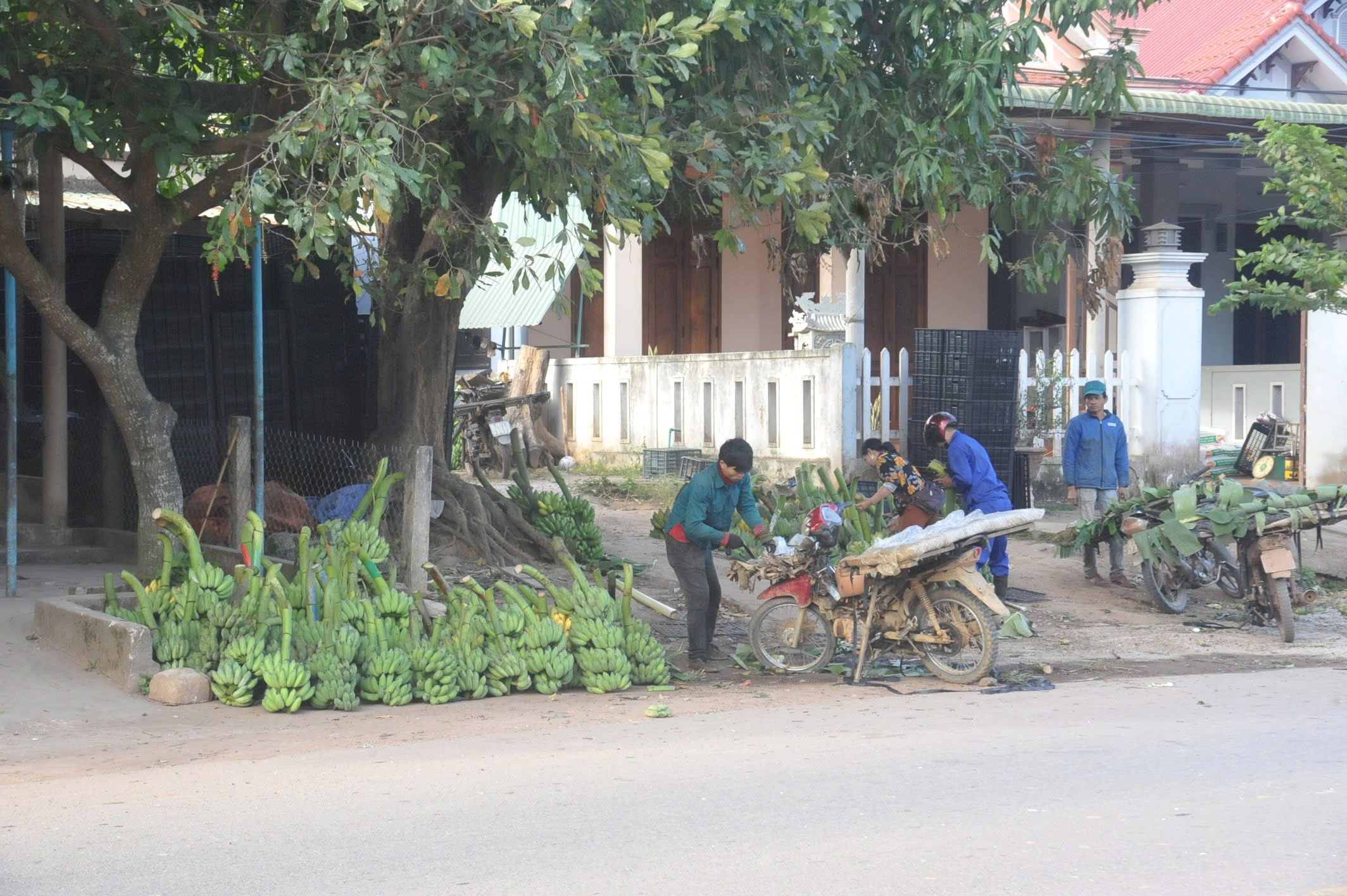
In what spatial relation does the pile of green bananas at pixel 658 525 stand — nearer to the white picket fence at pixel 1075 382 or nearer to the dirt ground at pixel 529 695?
the dirt ground at pixel 529 695

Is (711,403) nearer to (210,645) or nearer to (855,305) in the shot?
(855,305)

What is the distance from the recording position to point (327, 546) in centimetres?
848

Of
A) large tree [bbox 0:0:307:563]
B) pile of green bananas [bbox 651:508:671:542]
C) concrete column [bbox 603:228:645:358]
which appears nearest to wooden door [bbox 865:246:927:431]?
concrete column [bbox 603:228:645:358]

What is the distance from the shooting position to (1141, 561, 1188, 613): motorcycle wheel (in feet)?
35.1

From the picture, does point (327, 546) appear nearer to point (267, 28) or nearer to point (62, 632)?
point (62, 632)

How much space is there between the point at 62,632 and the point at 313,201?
2.97m

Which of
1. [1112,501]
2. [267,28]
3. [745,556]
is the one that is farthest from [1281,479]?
[267,28]

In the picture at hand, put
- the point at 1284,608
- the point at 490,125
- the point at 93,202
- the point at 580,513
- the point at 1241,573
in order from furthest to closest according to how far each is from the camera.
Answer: the point at 93,202
the point at 580,513
the point at 1241,573
the point at 1284,608
the point at 490,125

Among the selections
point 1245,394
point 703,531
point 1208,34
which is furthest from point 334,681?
point 1208,34

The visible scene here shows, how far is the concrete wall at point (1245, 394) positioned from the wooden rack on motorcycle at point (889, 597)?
504 inches

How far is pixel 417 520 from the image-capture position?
8984 millimetres

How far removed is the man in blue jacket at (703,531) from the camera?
8484mm

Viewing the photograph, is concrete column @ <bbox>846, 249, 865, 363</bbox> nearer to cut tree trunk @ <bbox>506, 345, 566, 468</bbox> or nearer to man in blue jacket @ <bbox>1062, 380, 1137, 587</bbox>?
cut tree trunk @ <bbox>506, 345, 566, 468</bbox>

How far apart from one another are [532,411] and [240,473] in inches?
443
